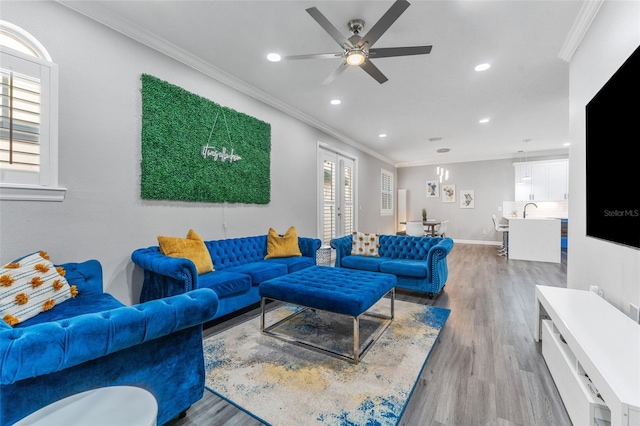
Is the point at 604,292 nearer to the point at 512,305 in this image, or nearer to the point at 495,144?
the point at 512,305

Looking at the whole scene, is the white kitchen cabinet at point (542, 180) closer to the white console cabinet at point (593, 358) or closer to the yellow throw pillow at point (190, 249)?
the white console cabinet at point (593, 358)

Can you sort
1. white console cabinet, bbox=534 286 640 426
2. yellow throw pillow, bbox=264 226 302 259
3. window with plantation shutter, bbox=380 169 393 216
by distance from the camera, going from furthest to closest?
window with plantation shutter, bbox=380 169 393 216 < yellow throw pillow, bbox=264 226 302 259 < white console cabinet, bbox=534 286 640 426

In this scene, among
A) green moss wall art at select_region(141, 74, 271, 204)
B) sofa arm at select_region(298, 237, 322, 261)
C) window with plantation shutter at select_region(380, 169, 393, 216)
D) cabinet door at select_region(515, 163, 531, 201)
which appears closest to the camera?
green moss wall art at select_region(141, 74, 271, 204)

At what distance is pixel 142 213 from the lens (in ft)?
9.56

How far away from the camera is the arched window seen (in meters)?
2.08

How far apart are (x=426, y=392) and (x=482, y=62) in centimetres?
356

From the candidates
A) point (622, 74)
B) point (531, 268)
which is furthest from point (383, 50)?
point (531, 268)

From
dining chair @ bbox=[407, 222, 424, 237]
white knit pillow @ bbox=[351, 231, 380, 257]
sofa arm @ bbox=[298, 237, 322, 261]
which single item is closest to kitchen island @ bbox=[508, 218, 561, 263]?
dining chair @ bbox=[407, 222, 424, 237]

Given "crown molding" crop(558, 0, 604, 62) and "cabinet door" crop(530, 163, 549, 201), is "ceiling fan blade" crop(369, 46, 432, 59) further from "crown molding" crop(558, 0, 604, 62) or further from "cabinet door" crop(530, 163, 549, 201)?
"cabinet door" crop(530, 163, 549, 201)

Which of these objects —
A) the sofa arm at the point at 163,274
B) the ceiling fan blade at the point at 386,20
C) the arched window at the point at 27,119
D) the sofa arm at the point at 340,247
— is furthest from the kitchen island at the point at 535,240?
the arched window at the point at 27,119

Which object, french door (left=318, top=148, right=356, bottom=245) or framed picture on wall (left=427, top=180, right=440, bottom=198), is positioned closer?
french door (left=318, top=148, right=356, bottom=245)

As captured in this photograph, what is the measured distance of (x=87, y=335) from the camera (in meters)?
1.08

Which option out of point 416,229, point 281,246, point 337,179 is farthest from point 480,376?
point 337,179

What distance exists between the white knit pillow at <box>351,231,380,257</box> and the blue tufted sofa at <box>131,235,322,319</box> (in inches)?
26.4
